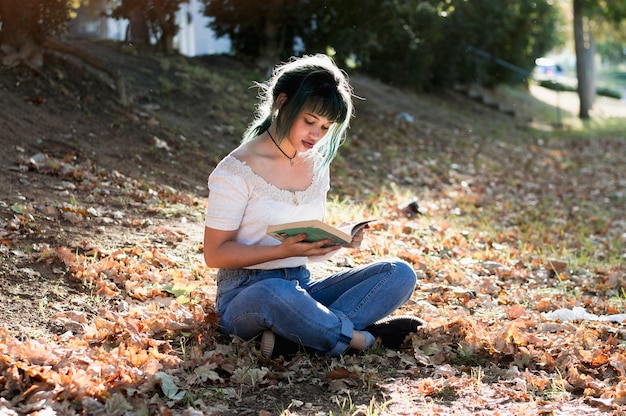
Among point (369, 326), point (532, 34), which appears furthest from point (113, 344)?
point (532, 34)

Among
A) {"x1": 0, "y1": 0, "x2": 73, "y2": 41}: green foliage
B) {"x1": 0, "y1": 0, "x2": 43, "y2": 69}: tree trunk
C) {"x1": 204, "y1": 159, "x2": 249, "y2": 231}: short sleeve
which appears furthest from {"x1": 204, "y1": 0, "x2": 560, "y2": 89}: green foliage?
{"x1": 204, "y1": 159, "x2": 249, "y2": 231}: short sleeve

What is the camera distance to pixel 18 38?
863 cm

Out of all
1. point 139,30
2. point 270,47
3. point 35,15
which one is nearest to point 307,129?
point 35,15

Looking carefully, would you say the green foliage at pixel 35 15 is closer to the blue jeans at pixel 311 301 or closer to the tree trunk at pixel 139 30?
the tree trunk at pixel 139 30

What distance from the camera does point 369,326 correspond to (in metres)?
4.21

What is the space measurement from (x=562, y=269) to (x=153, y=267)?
10.7 feet

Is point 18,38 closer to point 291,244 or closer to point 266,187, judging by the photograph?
point 266,187

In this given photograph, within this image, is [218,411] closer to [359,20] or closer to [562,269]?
[562,269]

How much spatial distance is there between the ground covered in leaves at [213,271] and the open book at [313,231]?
1.95 ft

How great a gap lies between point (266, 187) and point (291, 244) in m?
0.38

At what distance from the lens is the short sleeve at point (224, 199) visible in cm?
384

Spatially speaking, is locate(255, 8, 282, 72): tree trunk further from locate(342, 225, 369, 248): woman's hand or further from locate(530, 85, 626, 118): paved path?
locate(530, 85, 626, 118): paved path

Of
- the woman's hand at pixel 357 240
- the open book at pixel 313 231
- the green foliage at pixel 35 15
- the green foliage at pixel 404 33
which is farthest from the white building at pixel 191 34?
the open book at pixel 313 231

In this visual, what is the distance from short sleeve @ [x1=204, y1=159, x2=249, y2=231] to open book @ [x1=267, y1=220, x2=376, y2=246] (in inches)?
11.1
